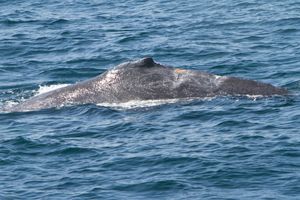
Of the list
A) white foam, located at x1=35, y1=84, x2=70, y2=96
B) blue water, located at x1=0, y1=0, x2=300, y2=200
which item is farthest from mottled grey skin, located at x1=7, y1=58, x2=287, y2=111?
white foam, located at x1=35, y1=84, x2=70, y2=96

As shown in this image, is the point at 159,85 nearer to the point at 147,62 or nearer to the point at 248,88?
the point at 147,62

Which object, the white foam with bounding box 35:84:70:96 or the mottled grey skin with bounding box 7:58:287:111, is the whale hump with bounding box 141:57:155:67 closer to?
the mottled grey skin with bounding box 7:58:287:111

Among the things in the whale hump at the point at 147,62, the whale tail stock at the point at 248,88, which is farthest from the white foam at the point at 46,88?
→ the whale tail stock at the point at 248,88

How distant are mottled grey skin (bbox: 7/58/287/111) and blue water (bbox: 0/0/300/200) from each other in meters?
0.44

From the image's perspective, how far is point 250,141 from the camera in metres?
23.5

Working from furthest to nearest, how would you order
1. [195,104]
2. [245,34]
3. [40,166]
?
[245,34]
[195,104]
[40,166]

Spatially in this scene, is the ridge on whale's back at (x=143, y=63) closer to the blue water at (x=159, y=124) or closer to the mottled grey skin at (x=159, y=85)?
the mottled grey skin at (x=159, y=85)

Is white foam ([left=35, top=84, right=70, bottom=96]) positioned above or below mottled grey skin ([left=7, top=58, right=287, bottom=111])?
below

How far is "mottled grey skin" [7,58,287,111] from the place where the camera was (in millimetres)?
27609

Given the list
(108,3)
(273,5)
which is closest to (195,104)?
(273,5)

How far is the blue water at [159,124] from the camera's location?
20969mm

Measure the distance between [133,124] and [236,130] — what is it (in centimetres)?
288

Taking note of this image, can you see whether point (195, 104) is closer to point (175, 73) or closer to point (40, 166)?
point (175, 73)

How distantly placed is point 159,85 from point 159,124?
236cm
